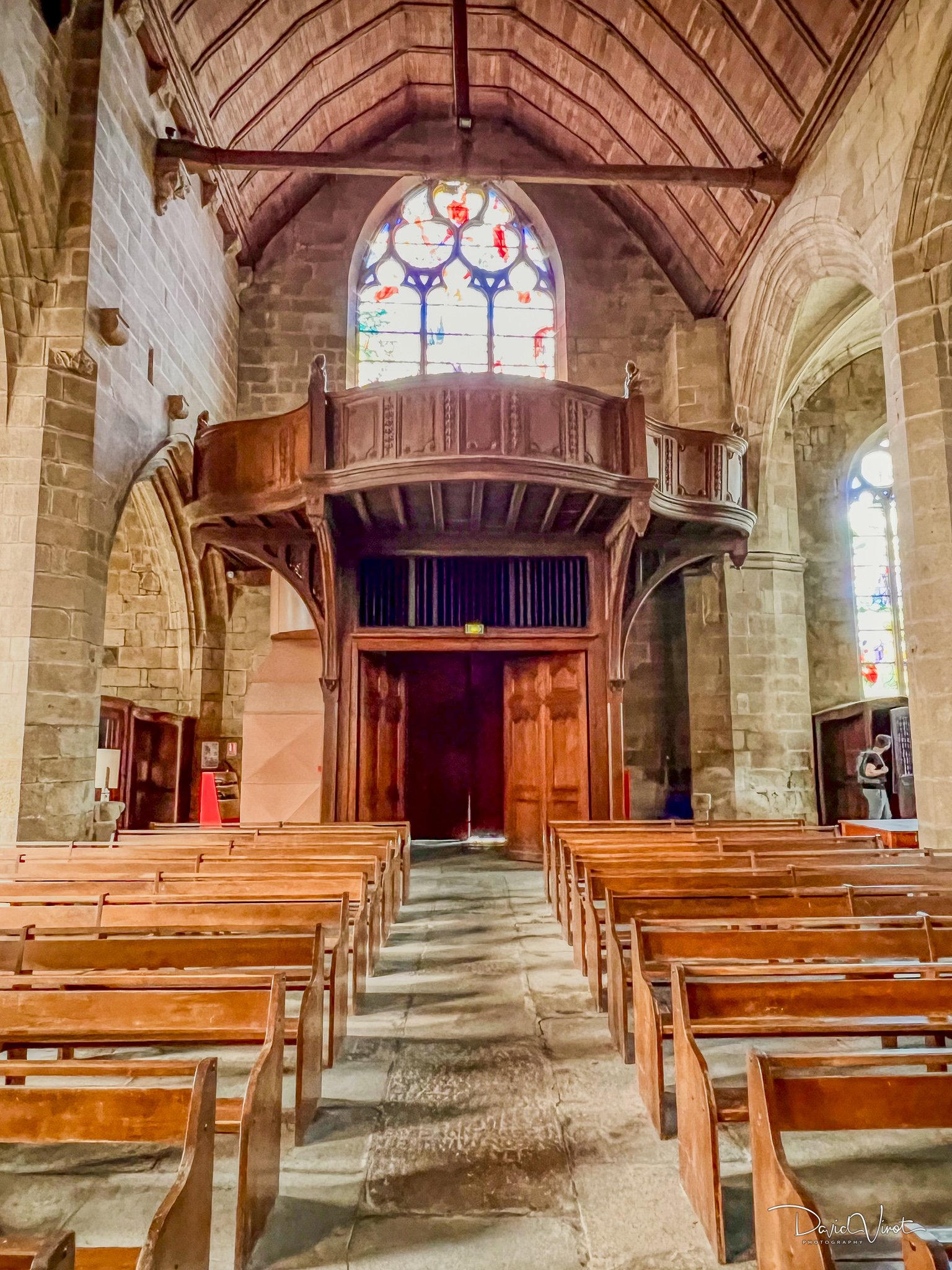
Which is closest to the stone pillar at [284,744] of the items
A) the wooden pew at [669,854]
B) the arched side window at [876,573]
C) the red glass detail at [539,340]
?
the wooden pew at [669,854]

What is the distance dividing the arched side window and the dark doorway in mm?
5515

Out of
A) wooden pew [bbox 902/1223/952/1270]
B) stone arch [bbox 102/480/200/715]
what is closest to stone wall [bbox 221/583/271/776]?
stone arch [bbox 102/480/200/715]

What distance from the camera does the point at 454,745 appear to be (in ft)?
40.9

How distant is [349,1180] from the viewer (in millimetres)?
2287

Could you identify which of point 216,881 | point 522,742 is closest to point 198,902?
point 216,881

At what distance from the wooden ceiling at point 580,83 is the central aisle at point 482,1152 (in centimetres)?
798

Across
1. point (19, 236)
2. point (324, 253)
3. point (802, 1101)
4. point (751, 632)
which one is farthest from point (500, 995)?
point (324, 253)

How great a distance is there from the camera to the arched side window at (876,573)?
41.0 feet

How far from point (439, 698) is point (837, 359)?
7.61 metres

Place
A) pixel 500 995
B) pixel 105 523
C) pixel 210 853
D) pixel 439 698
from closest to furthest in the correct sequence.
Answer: pixel 500 995 → pixel 210 853 → pixel 105 523 → pixel 439 698

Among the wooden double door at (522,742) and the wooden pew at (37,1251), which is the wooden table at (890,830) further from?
the wooden pew at (37,1251)

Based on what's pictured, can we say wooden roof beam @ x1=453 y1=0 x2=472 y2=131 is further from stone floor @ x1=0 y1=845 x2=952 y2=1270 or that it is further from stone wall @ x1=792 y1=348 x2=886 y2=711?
stone floor @ x1=0 y1=845 x2=952 y2=1270

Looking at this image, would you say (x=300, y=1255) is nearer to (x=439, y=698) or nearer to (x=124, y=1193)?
(x=124, y=1193)

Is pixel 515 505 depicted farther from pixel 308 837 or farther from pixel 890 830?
pixel 890 830
